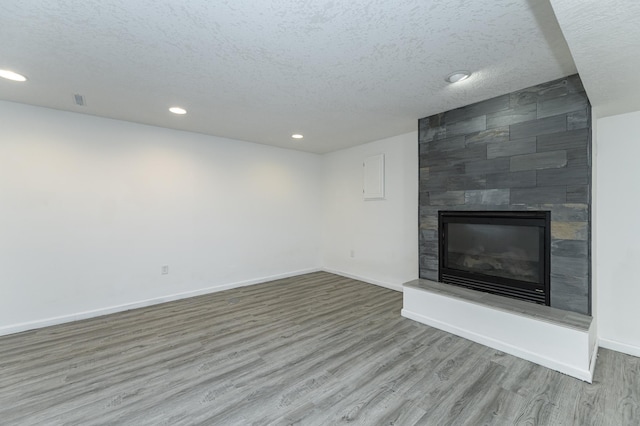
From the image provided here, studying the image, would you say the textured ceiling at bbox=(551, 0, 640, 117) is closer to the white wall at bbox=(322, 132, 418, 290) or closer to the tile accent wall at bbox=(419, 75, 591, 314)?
the tile accent wall at bbox=(419, 75, 591, 314)

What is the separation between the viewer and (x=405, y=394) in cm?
195

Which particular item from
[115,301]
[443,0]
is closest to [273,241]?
[115,301]

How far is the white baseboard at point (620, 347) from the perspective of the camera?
2428 mm

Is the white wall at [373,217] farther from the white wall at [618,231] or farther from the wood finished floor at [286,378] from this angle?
the white wall at [618,231]

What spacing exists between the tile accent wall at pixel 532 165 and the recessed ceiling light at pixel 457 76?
2.37 ft

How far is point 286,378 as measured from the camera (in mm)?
2127

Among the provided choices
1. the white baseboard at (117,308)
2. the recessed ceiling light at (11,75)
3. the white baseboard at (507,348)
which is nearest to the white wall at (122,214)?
the white baseboard at (117,308)

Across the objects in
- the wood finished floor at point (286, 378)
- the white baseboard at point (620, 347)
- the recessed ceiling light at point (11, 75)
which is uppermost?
the recessed ceiling light at point (11, 75)

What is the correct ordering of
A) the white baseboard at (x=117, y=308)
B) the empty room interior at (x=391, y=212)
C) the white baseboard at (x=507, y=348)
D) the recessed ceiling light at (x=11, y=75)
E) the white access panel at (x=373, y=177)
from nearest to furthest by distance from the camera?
the empty room interior at (x=391, y=212)
the white baseboard at (x=507, y=348)
the recessed ceiling light at (x=11, y=75)
the white baseboard at (x=117, y=308)
the white access panel at (x=373, y=177)

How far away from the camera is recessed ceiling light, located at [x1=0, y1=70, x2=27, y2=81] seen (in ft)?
7.50

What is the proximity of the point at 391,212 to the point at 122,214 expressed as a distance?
3.89 metres

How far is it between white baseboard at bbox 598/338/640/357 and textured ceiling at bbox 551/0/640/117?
2.15 m

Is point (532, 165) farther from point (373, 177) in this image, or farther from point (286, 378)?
point (286, 378)

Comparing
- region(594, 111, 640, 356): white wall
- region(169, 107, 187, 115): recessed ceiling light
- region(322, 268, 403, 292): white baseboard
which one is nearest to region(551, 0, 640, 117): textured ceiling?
region(594, 111, 640, 356): white wall
